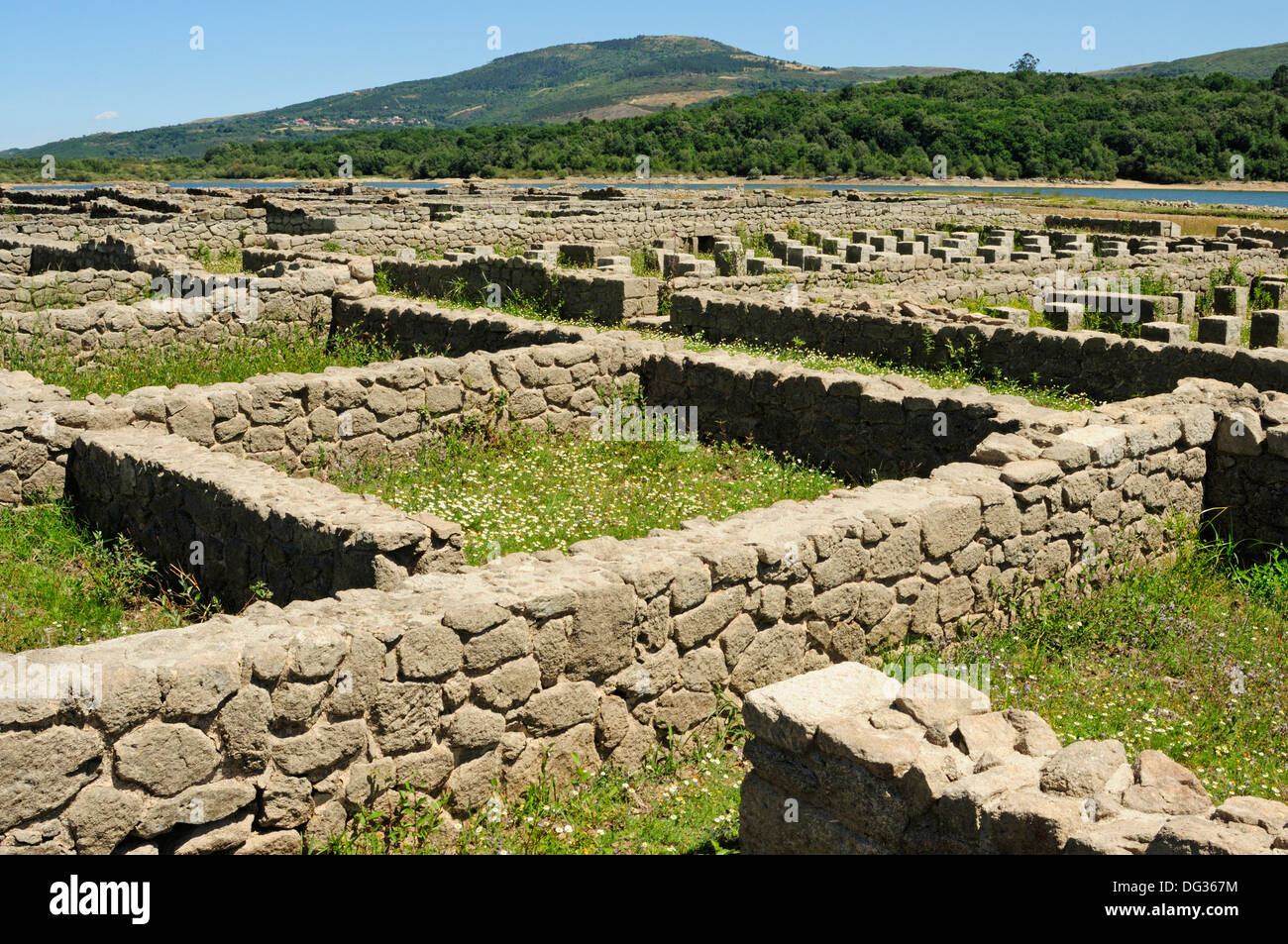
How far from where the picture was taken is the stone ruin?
398cm

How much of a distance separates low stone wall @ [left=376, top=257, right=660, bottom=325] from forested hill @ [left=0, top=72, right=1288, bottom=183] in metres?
60.7

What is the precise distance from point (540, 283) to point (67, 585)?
1056 centimetres

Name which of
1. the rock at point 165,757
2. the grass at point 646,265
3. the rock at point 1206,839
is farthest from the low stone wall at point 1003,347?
the rock at point 165,757

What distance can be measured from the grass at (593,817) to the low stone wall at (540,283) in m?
10.7

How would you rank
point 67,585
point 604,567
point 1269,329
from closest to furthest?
1. point 604,567
2. point 67,585
3. point 1269,329

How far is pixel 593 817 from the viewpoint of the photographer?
5.08 m

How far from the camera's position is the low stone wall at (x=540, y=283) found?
15.7 meters

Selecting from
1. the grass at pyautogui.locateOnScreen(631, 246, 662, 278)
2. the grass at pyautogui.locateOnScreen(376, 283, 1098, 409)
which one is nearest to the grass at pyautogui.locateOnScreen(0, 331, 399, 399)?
the grass at pyautogui.locateOnScreen(376, 283, 1098, 409)

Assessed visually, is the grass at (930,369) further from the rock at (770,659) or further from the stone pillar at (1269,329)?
the rock at (770,659)

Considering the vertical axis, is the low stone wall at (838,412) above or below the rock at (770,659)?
above
